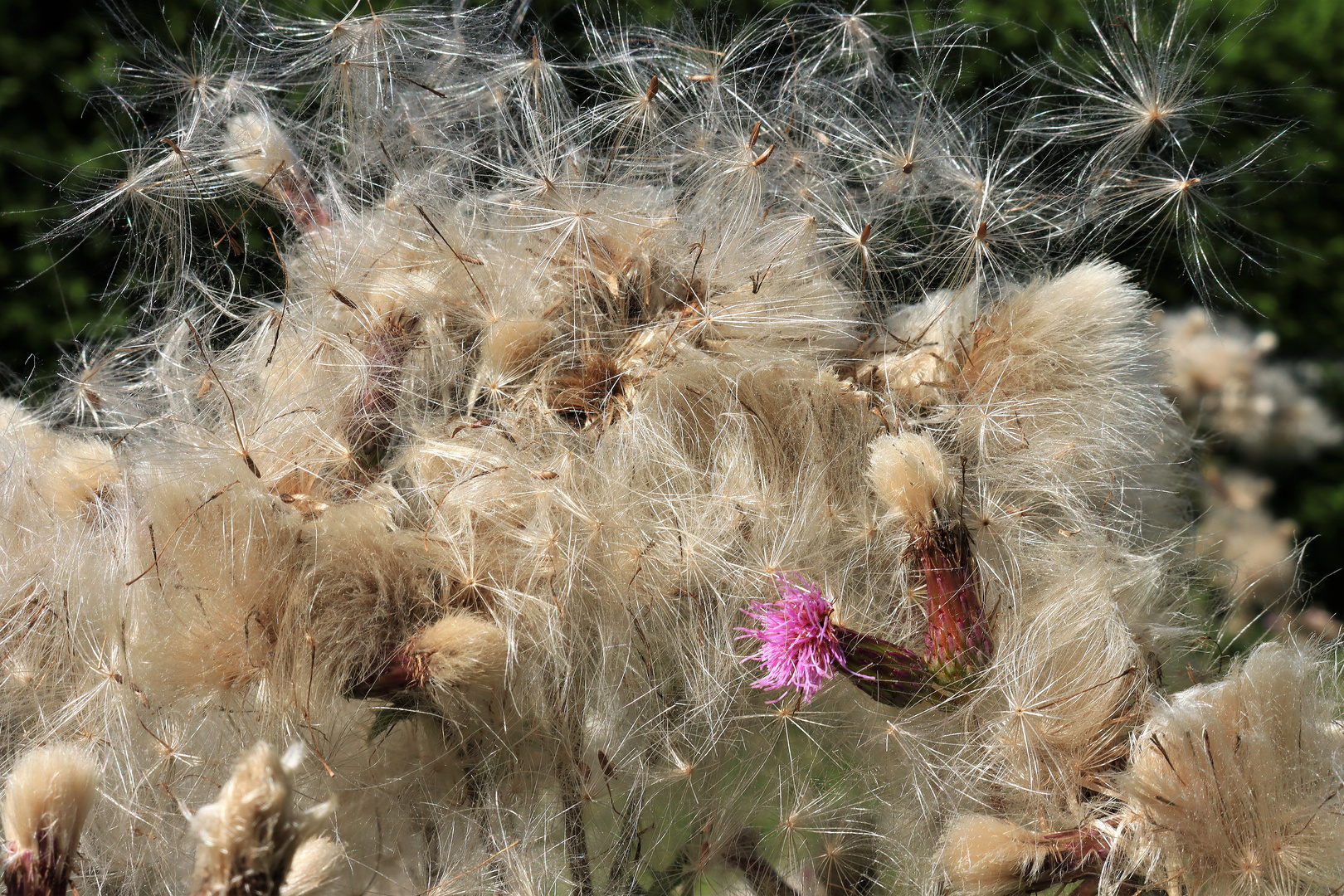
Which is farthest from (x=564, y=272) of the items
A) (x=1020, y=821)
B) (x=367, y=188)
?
(x=1020, y=821)

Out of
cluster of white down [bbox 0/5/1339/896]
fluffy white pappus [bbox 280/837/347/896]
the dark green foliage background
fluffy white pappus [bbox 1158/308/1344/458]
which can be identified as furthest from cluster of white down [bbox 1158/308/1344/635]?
fluffy white pappus [bbox 280/837/347/896]

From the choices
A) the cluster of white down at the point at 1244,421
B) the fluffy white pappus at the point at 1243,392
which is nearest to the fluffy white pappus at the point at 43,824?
the cluster of white down at the point at 1244,421

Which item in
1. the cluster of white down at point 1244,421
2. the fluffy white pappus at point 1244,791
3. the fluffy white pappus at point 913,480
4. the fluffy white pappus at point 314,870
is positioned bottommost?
the cluster of white down at point 1244,421

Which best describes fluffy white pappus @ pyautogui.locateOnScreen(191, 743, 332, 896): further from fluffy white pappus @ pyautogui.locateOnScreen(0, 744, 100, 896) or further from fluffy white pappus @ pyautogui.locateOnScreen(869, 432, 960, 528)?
fluffy white pappus @ pyautogui.locateOnScreen(869, 432, 960, 528)

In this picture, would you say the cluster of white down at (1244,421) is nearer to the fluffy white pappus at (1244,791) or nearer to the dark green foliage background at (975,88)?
the dark green foliage background at (975,88)

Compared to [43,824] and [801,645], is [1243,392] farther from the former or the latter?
[43,824]

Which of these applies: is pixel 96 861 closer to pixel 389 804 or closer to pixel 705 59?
pixel 389 804
